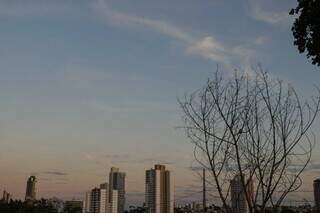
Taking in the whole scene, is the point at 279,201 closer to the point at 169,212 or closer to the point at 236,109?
the point at 236,109

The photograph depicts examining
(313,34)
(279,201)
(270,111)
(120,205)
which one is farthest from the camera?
(120,205)

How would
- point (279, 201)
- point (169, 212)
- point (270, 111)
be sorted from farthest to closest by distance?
1. point (169, 212)
2. point (270, 111)
3. point (279, 201)

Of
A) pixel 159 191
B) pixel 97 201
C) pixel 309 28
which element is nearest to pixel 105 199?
pixel 97 201

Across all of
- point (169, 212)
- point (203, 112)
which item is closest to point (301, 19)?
point (203, 112)

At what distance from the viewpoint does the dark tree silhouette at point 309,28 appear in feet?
19.7

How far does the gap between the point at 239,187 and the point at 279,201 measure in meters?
0.80

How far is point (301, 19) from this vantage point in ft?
20.3

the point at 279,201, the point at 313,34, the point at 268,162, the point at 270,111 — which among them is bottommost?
the point at 279,201

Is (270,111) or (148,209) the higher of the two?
(148,209)

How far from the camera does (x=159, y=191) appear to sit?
11381cm

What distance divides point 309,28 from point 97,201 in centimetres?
15262

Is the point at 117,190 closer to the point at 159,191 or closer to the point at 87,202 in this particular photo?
the point at 87,202

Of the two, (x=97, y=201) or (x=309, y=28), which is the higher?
(x=97, y=201)

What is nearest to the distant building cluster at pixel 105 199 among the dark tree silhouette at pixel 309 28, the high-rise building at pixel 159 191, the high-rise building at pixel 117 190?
the high-rise building at pixel 117 190
